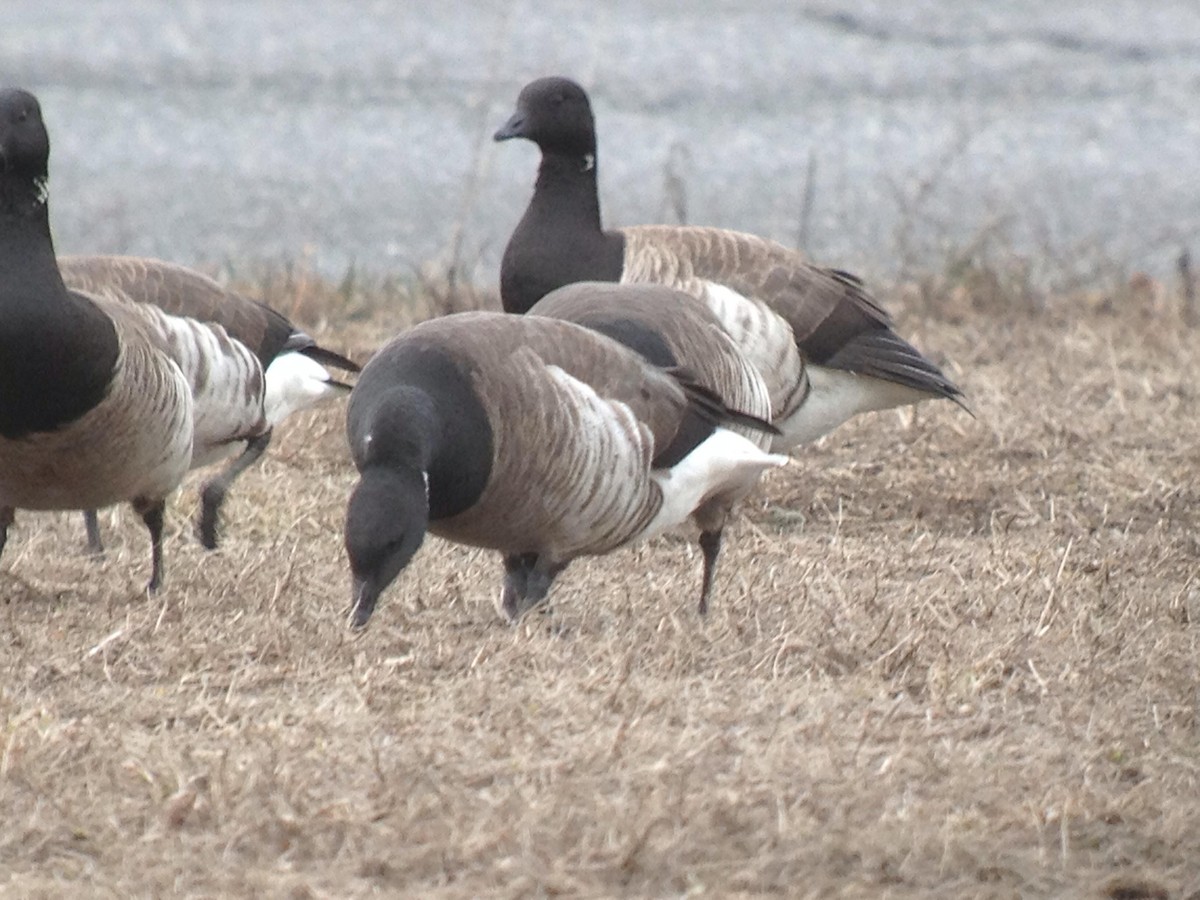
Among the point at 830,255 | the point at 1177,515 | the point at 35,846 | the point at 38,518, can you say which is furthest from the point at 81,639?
the point at 830,255

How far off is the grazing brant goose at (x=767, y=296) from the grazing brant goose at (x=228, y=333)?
887 mm

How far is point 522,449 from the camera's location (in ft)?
16.6

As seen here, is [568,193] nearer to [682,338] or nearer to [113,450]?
[682,338]

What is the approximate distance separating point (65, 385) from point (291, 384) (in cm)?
165

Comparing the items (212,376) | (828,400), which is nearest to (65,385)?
(212,376)

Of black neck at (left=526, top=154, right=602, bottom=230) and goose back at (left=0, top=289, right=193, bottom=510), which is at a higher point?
black neck at (left=526, top=154, right=602, bottom=230)

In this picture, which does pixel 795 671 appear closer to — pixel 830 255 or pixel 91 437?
pixel 91 437

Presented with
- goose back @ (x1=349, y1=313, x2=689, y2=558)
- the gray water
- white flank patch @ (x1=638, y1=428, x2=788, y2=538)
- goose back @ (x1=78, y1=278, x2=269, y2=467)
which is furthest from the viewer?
the gray water

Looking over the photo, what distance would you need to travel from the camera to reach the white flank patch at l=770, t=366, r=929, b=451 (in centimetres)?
738

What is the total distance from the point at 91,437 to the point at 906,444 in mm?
3186

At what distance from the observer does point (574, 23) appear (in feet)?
52.4

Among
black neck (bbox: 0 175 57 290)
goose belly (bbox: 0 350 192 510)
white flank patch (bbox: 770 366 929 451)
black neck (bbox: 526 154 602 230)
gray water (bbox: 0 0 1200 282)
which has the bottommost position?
gray water (bbox: 0 0 1200 282)

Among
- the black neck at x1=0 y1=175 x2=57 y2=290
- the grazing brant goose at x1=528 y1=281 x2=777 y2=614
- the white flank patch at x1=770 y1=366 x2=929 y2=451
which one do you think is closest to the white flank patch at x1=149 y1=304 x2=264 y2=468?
the black neck at x1=0 y1=175 x2=57 y2=290

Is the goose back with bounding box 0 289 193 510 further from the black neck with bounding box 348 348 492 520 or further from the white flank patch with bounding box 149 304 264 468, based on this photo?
the black neck with bounding box 348 348 492 520
